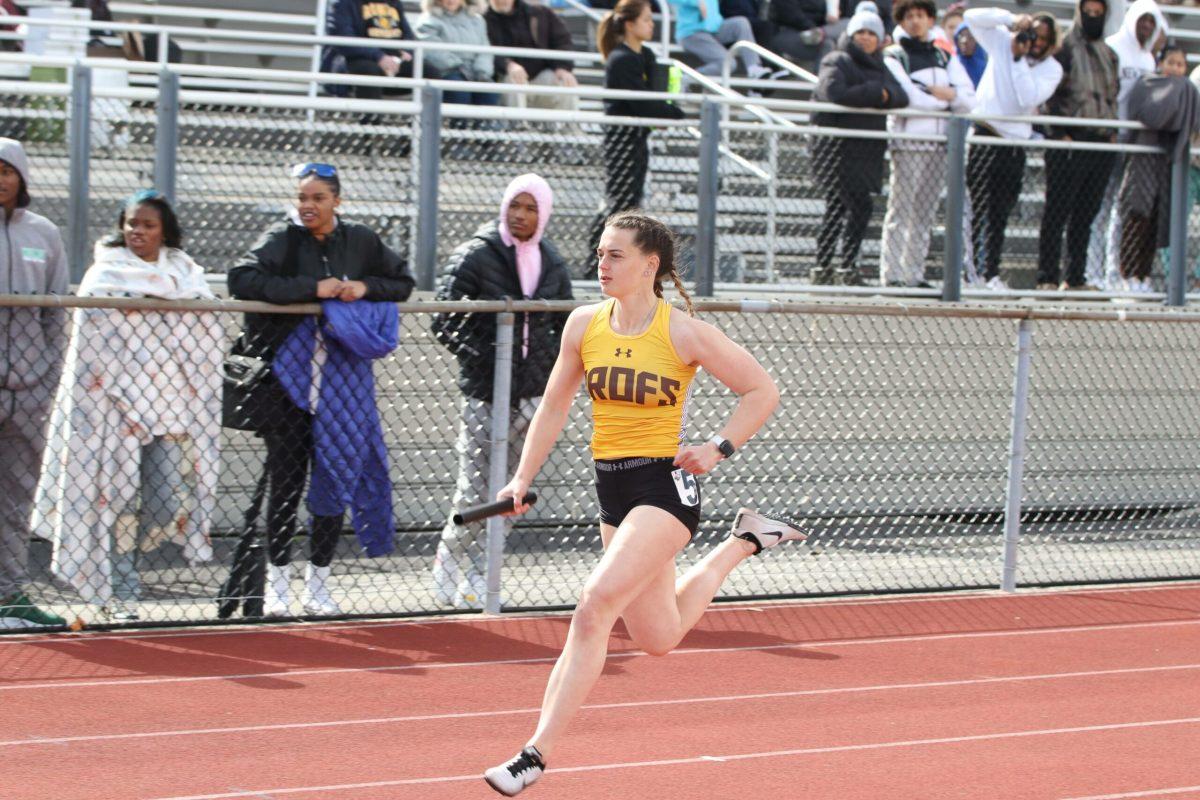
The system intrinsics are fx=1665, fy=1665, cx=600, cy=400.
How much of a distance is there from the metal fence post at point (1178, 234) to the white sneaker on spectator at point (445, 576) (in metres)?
6.98

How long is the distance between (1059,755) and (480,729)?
2292mm

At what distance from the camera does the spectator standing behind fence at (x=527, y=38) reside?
13.7 meters

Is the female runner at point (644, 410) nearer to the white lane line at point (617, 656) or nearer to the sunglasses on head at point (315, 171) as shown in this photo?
the white lane line at point (617, 656)

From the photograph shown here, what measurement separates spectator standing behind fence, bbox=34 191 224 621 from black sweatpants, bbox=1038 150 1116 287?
7081 mm

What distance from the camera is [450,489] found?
10.2 metres

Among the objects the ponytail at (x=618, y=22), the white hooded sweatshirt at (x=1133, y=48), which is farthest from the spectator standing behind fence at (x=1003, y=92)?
the ponytail at (x=618, y=22)

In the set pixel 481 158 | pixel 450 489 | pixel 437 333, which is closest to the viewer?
pixel 437 333

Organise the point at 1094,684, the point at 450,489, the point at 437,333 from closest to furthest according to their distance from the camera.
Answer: the point at 1094,684 → the point at 437,333 → the point at 450,489

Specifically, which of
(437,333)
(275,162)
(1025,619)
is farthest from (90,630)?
(1025,619)

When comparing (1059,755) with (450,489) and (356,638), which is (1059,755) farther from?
(450,489)

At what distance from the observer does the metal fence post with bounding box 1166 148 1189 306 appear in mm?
12930

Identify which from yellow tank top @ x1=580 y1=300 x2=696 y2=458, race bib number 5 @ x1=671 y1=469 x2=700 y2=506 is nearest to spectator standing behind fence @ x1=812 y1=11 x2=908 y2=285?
yellow tank top @ x1=580 y1=300 x2=696 y2=458

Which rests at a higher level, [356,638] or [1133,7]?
[1133,7]

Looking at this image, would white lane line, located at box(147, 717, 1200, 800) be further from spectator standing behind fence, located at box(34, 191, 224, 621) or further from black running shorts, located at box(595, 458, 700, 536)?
spectator standing behind fence, located at box(34, 191, 224, 621)
